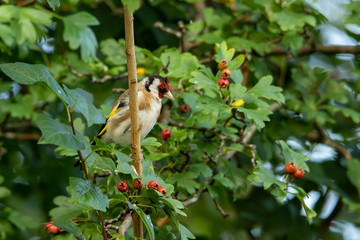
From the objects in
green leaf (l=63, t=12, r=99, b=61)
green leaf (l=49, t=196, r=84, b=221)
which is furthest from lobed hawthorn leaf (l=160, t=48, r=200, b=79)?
green leaf (l=49, t=196, r=84, b=221)

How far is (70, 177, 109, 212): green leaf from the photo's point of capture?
80.5 inches

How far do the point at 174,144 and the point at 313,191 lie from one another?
194 centimetres

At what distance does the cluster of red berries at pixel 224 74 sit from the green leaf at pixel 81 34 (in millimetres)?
1138

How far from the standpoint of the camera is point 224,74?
284 cm

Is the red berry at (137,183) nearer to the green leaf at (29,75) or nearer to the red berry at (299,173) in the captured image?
the green leaf at (29,75)

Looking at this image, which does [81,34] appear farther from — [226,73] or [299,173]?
[299,173]

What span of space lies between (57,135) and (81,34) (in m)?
1.95

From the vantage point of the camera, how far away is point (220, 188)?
335 cm

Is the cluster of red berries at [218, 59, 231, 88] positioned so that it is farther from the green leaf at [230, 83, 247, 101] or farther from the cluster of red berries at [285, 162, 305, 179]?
the cluster of red berries at [285, 162, 305, 179]

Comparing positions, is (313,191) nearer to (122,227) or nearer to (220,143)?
(220,143)

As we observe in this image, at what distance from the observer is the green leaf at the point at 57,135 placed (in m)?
1.81

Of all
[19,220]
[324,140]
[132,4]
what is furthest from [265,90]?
[19,220]

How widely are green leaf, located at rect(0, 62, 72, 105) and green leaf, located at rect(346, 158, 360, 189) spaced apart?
110 inches

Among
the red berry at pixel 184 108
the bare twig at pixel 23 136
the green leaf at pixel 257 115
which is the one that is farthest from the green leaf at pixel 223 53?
the bare twig at pixel 23 136
